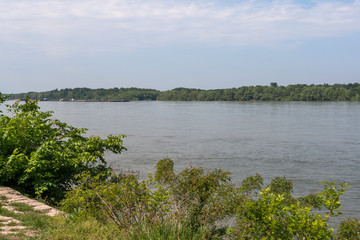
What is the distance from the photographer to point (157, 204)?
6.83 m

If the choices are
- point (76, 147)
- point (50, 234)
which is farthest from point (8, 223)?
point (76, 147)

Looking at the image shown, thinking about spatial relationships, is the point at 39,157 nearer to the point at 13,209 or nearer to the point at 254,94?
the point at 13,209

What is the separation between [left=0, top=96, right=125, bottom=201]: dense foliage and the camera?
1062 cm

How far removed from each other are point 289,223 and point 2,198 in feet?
22.3

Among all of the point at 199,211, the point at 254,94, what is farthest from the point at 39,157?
the point at 254,94

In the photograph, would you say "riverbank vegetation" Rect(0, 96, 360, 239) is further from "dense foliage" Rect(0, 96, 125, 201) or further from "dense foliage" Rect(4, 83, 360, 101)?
"dense foliage" Rect(4, 83, 360, 101)

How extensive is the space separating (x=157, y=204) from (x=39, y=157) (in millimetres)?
5433

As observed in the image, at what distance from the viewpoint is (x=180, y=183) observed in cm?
761

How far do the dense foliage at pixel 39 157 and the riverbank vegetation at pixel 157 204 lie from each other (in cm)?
3

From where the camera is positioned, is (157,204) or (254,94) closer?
(157,204)

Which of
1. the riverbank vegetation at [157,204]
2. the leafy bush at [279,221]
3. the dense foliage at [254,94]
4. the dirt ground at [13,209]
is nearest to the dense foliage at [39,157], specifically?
the riverbank vegetation at [157,204]

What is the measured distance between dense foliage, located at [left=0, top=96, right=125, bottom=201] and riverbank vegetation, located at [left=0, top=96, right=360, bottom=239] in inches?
1.2

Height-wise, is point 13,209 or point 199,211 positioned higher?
point 199,211

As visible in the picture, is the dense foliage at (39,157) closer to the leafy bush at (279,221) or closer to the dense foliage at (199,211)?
the dense foliage at (199,211)
